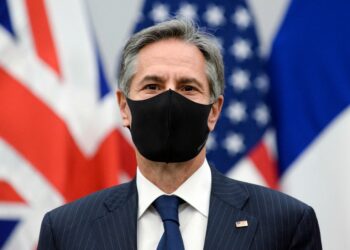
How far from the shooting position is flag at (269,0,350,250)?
16.0ft

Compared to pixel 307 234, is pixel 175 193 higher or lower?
higher

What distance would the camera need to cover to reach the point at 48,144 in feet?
15.3

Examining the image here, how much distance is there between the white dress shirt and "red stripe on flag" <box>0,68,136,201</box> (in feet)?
7.45

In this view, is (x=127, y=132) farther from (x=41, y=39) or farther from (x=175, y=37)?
(x=175, y=37)

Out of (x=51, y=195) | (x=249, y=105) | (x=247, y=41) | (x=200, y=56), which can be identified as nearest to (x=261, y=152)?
(x=249, y=105)

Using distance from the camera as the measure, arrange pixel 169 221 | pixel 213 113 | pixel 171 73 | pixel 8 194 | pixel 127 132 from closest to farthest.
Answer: pixel 169 221 < pixel 171 73 < pixel 213 113 < pixel 8 194 < pixel 127 132

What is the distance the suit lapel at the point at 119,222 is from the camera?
7.57 feet

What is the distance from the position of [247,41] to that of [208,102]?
2625 mm

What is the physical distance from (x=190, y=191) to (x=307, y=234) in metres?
0.40

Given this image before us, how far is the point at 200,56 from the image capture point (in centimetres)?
250

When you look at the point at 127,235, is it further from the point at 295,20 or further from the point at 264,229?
the point at 295,20

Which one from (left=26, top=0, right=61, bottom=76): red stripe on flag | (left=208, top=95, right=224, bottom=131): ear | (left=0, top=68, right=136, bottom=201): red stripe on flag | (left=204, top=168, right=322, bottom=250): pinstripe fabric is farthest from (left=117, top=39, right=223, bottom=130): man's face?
(left=26, top=0, right=61, bottom=76): red stripe on flag

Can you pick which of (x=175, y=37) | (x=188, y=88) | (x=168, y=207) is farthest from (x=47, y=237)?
(x=175, y=37)

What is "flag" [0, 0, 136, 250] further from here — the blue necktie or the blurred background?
the blue necktie
